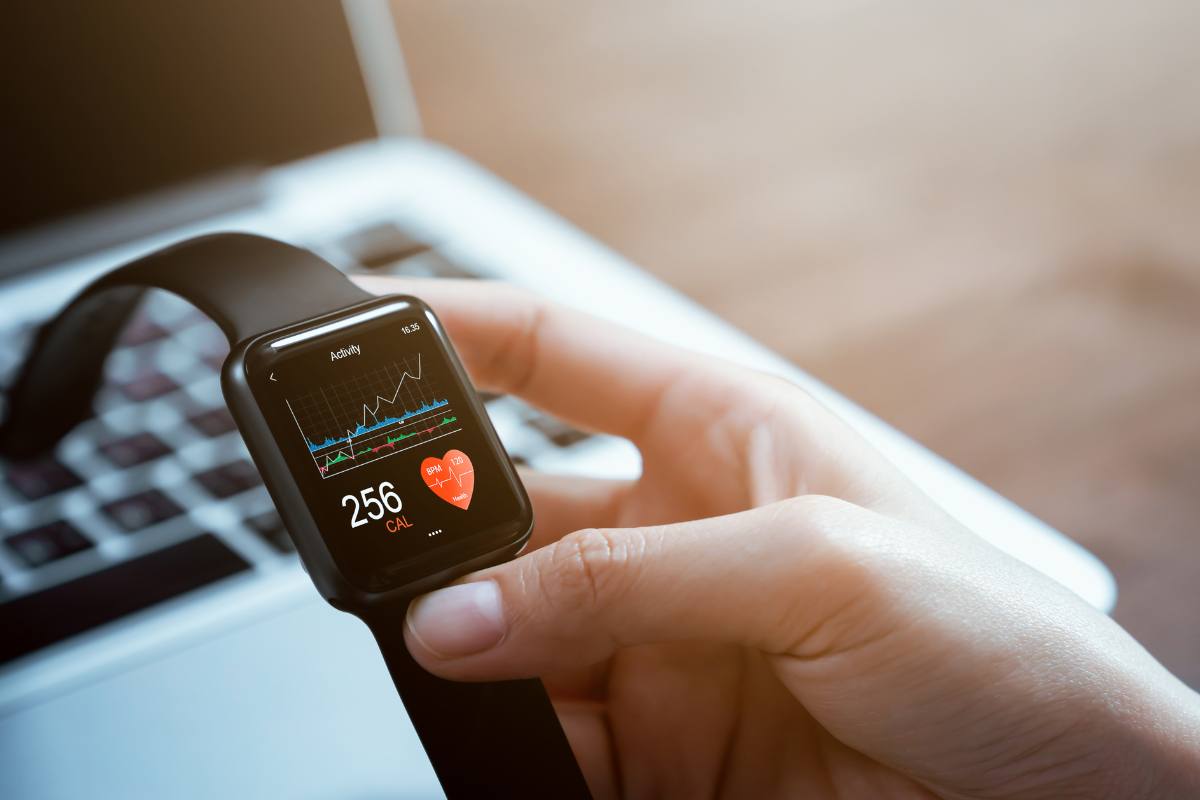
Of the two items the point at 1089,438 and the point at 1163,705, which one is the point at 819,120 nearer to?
the point at 1089,438

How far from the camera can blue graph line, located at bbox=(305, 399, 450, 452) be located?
0.43 m

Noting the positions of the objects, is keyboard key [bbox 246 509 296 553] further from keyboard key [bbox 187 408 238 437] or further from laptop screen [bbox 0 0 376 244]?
laptop screen [bbox 0 0 376 244]

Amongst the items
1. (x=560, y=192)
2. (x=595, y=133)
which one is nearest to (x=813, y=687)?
(x=560, y=192)

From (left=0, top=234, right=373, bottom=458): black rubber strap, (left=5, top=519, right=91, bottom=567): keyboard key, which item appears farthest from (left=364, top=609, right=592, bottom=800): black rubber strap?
(left=5, top=519, right=91, bottom=567): keyboard key

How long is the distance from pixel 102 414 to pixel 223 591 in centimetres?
18

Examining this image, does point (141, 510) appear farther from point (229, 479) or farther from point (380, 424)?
point (380, 424)

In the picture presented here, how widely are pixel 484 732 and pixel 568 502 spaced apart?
0.18 metres

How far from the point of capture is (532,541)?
62 cm

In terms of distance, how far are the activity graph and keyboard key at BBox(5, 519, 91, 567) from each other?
0.23m

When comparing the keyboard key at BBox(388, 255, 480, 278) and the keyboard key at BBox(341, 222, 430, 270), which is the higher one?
the keyboard key at BBox(341, 222, 430, 270)

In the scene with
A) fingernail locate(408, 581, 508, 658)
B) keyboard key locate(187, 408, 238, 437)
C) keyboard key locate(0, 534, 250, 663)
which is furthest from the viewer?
keyboard key locate(187, 408, 238, 437)

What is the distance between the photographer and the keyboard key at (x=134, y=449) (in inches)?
24.9

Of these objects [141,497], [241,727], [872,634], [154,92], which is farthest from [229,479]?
[872,634]

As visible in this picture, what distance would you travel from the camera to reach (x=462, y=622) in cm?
41
